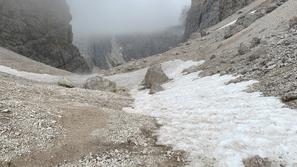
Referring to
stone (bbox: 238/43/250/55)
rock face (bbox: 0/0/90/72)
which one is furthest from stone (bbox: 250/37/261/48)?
rock face (bbox: 0/0/90/72)

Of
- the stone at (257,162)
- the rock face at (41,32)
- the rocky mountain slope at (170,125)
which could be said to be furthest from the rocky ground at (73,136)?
→ the rock face at (41,32)

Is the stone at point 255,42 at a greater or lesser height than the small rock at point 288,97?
greater

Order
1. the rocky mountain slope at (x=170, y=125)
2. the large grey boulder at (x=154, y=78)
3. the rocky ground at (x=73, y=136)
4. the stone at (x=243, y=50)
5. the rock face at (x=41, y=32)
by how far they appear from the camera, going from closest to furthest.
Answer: the rocky mountain slope at (x=170, y=125) < the rocky ground at (x=73, y=136) < the stone at (x=243, y=50) < the large grey boulder at (x=154, y=78) < the rock face at (x=41, y=32)

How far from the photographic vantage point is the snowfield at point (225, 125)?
674 inches

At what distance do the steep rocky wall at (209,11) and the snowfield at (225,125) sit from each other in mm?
85207

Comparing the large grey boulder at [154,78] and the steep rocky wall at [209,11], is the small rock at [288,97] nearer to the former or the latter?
the large grey boulder at [154,78]

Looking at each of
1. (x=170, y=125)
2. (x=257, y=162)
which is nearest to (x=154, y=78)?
(x=170, y=125)

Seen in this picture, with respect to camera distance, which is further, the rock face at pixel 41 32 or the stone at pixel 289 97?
the rock face at pixel 41 32

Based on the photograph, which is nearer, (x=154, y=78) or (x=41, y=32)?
(x=154, y=78)

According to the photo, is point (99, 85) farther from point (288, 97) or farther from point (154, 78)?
point (288, 97)

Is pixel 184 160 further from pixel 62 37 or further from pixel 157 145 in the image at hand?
pixel 62 37

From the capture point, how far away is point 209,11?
433ft

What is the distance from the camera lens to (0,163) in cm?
1711

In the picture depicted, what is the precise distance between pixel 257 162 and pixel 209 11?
120m
